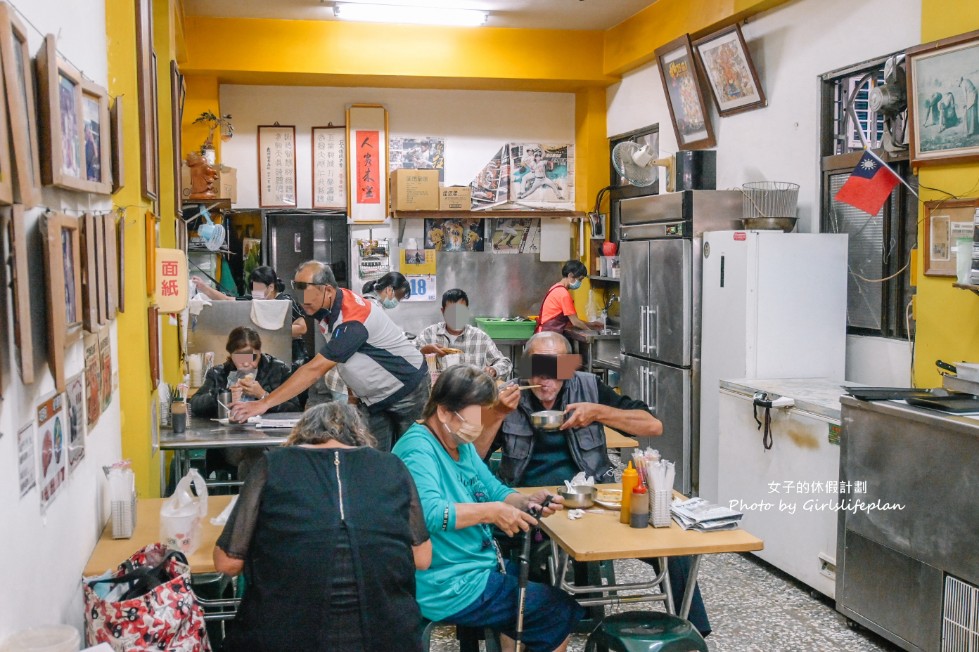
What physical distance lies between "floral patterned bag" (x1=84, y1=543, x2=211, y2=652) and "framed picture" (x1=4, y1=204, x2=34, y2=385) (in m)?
0.74

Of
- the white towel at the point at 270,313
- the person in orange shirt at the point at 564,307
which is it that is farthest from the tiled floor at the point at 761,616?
the person in orange shirt at the point at 564,307

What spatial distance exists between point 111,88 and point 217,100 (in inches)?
231

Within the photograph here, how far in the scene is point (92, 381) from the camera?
9.61 ft

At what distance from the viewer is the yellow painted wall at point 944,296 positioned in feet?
14.4

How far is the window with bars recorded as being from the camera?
5336 millimetres

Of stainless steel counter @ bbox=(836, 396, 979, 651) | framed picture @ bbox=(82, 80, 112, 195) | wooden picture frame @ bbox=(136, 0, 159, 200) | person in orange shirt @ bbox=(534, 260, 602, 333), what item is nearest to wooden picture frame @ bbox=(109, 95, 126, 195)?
framed picture @ bbox=(82, 80, 112, 195)

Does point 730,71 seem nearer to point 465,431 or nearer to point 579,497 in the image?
point 579,497

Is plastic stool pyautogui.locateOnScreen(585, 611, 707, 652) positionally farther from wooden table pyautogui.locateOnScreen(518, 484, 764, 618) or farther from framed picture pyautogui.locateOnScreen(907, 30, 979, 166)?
framed picture pyautogui.locateOnScreen(907, 30, 979, 166)

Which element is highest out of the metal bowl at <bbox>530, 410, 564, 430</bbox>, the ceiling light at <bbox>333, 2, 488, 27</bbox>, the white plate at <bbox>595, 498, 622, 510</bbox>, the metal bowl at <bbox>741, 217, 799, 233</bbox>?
the ceiling light at <bbox>333, 2, 488, 27</bbox>

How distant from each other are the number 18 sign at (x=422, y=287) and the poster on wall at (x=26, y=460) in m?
7.54

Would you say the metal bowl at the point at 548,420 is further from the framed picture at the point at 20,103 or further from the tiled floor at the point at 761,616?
the framed picture at the point at 20,103

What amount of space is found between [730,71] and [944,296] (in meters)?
2.98

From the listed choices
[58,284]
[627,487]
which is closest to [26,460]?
[58,284]

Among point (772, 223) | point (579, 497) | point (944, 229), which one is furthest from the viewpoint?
point (772, 223)
